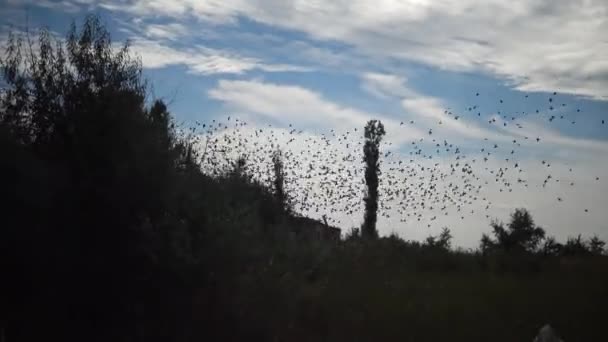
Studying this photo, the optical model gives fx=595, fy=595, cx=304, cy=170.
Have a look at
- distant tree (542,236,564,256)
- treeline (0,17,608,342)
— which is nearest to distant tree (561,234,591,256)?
distant tree (542,236,564,256)

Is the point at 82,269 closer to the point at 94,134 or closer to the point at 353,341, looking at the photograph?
the point at 94,134

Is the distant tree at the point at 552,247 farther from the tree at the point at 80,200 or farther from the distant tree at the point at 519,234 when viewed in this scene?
the tree at the point at 80,200

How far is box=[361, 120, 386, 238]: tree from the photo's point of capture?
34656 mm

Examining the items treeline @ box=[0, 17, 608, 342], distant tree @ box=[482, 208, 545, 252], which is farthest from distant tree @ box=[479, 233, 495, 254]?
treeline @ box=[0, 17, 608, 342]

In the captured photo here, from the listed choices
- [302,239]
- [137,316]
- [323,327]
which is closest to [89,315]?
[137,316]

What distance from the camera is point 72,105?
1031cm

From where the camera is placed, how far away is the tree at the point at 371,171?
34.7m

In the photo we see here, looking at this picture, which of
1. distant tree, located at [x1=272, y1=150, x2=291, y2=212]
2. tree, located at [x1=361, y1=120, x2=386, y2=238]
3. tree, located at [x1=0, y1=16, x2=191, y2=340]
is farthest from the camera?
tree, located at [x1=361, y1=120, x2=386, y2=238]

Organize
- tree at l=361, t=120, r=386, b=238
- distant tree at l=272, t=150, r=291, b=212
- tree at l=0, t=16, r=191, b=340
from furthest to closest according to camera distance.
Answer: tree at l=361, t=120, r=386, b=238, distant tree at l=272, t=150, r=291, b=212, tree at l=0, t=16, r=191, b=340

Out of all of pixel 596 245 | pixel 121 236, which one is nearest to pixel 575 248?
pixel 596 245

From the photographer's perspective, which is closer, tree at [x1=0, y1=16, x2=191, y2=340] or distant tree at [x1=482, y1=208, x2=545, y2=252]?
tree at [x1=0, y1=16, x2=191, y2=340]

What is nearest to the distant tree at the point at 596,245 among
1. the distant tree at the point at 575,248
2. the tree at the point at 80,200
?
the distant tree at the point at 575,248

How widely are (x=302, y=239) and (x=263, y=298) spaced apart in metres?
7.70

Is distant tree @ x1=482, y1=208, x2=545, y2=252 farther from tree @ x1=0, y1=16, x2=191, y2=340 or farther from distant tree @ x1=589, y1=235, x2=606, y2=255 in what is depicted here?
tree @ x1=0, y1=16, x2=191, y2=340
